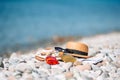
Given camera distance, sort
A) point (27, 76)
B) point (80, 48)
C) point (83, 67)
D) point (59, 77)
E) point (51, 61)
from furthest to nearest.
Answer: point (80, 48) < point (51, 61) < point (83, 67) < point (59, 77) < point (27, 76)

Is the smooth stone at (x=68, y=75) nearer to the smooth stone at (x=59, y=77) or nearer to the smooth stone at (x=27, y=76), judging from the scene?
the smooth stone at (x=59, y=77)

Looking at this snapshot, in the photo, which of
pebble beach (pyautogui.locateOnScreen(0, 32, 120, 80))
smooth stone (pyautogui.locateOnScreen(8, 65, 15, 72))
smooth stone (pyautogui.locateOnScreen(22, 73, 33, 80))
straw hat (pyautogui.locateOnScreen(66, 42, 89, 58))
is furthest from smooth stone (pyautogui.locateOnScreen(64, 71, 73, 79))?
straw hat (pyautogui.locateOnScreen(66, 42, 89, 58))

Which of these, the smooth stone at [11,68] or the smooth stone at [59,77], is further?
the smooth stone at [11,68]

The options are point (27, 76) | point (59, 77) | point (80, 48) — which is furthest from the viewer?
point (80, 48)

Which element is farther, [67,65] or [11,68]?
[67,65]

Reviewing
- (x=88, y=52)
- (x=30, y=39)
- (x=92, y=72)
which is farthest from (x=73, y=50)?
(x=30, y=39)

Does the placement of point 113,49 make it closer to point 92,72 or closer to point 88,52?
point 88,52

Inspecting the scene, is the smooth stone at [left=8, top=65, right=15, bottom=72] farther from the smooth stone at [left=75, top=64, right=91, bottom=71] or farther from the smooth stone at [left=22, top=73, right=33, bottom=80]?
the smooth stone at [left=75, top=64, right=91, bottom=71]

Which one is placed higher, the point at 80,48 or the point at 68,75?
the point at 80,48

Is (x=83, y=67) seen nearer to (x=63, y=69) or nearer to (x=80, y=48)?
(x=63, y=69)

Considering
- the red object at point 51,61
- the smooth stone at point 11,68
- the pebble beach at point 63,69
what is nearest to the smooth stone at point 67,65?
the pebble beach at point 63,69

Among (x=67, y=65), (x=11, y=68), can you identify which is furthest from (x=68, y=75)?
(x=11, y=68)
